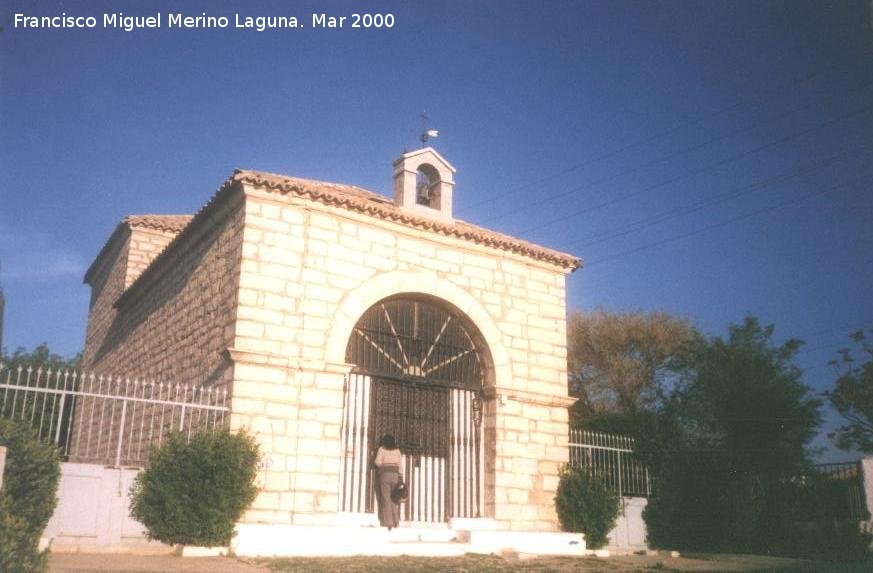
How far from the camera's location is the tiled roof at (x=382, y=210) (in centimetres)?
1034

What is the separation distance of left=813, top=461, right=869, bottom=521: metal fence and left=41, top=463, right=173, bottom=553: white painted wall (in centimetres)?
1121

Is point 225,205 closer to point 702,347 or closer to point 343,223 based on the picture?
point 343,223

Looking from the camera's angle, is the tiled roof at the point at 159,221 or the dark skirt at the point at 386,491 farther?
the tiled roof at the point at 159,221

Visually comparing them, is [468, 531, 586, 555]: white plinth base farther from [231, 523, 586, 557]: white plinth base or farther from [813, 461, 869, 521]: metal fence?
[813, 461, 869, 521]: metal fence

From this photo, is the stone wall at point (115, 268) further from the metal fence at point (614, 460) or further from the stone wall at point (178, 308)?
the metal fence at point (614, 460)

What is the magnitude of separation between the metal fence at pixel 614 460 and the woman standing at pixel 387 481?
3675 mm

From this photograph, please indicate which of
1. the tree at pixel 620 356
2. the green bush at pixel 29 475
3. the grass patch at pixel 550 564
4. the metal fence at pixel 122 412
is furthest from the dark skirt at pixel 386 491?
the tree at pixel 620 356

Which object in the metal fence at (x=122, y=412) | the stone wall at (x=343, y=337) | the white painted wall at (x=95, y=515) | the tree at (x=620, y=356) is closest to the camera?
the metal fence at (x=122, y=412)

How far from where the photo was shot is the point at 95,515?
8.54 m

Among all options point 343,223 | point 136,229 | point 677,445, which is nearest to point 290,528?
point 343,223

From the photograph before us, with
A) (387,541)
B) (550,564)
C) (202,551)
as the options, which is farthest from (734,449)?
(202,551)

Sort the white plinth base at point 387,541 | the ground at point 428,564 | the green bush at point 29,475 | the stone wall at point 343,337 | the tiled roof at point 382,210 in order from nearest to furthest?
the green bush at point 29,475, the ground at point 428,564, the white plinth base at point 387,541, the stone wall at point 343,337, the tiled roof at point 382,210

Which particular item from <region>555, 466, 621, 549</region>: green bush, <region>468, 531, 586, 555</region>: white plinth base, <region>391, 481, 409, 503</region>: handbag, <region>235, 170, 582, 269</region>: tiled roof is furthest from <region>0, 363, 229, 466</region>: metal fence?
<region>555, 466, 621, 549</region>: green bush

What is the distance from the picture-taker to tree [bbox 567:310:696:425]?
29.3 metres
